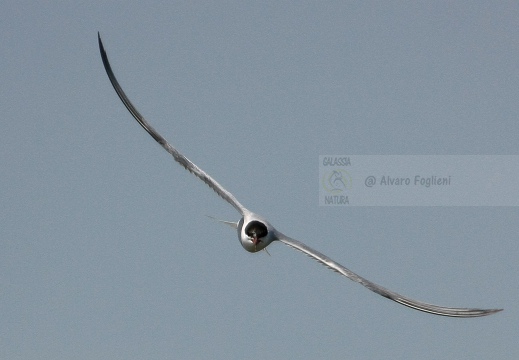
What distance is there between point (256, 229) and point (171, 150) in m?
6.99

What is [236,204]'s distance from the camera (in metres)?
47.2

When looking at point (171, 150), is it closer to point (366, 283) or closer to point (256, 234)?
point (256, 234)

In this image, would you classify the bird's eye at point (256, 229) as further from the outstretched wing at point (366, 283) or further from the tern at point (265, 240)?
the outstretched wing at point (366, 283)

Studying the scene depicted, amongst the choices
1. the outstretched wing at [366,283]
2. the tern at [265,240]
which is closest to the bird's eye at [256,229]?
the tern at [265,240]

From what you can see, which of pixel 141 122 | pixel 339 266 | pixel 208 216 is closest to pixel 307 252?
pixel 339 266

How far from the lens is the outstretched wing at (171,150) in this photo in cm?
4769

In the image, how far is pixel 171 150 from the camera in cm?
5003

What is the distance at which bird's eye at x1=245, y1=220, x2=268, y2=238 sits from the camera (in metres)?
45.4

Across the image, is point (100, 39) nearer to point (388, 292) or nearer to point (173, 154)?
point (173, 154)

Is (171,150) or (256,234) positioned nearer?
Result: (256,234)

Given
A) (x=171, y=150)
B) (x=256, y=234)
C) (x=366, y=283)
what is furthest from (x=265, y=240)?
(x=171, y=150)

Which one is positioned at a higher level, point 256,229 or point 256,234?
point 256,229

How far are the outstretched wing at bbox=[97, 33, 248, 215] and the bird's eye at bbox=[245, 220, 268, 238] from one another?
1.12 m

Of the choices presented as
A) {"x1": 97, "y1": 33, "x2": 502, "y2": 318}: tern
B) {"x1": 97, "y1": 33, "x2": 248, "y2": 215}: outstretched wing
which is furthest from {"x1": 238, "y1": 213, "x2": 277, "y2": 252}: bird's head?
{"x1": 97, "y1": 33, "x2": 248, "y2": 215}: outstretched wing
